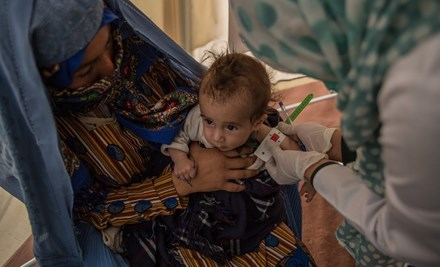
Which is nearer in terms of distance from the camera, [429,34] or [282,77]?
[429,34]

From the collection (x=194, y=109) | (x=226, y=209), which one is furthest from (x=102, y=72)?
(x=226, y=209)

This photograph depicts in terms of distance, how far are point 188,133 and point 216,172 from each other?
13 centimetres

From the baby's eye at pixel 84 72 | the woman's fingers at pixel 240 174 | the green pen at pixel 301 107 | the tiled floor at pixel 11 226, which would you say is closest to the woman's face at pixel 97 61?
the baby's eye at pixel 84 72

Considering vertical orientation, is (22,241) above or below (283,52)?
below

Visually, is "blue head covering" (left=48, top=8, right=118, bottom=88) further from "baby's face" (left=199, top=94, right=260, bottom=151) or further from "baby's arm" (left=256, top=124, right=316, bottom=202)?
"baby's arm" (left=256, top=124, right=316, bottom=202)

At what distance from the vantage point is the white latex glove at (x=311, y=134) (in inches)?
43.4

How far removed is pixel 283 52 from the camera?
2.08ft

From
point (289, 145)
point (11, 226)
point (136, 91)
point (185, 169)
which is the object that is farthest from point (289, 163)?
point (11, 226)

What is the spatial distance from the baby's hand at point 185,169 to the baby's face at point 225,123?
0.24 ft

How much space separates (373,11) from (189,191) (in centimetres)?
69

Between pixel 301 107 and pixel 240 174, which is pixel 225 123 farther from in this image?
pixel 301 107

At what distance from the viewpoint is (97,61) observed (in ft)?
3.06

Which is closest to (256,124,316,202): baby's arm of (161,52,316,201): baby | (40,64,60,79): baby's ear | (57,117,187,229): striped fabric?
(161,52,316,201): baby

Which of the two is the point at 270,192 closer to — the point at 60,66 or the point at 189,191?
the point at 189,191
